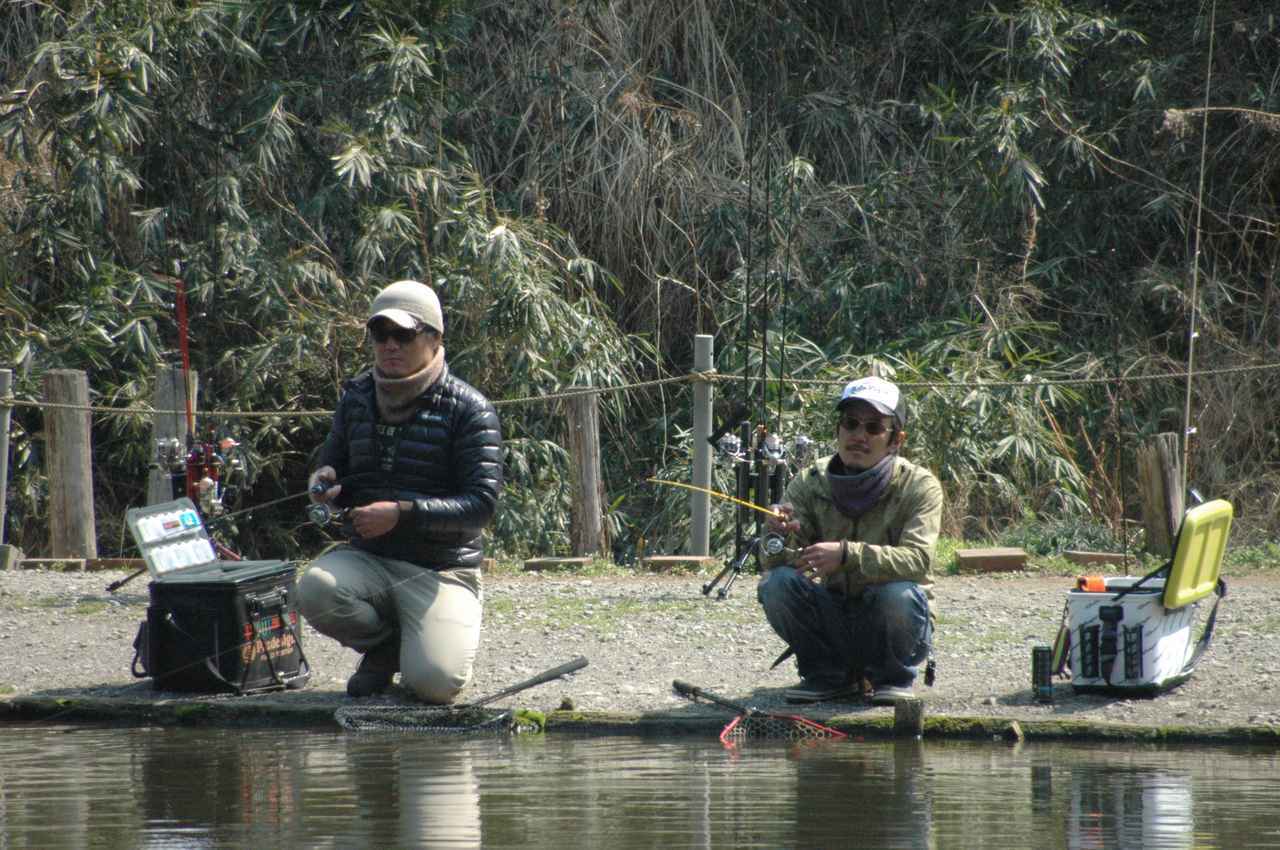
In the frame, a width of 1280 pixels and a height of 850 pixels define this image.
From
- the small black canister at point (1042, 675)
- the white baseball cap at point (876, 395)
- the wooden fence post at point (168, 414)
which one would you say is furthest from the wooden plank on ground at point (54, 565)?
the small black canister at point (1042, 675)

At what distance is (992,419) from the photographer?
11.5 metres

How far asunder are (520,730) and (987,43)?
31.3ft

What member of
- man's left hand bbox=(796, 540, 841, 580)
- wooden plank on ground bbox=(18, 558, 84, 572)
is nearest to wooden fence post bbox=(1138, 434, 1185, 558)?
man's left hand bbox=(796, 540, 841, 580)

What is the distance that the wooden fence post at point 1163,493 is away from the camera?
8992 mm

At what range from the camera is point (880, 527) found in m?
5.74

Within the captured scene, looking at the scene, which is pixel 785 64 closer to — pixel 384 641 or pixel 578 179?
pixel 578 179

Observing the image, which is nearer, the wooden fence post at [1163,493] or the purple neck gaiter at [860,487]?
the purple neck gaiter at [860,487]

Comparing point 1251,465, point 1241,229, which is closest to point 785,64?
point 1241,229

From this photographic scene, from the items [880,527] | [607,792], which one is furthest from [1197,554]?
[607,792]

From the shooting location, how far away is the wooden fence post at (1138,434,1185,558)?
8992 mm

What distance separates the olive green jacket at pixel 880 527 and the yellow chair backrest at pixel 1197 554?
2.52ft

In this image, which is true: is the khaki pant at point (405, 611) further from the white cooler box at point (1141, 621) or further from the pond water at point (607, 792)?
the white cooler box at point (1141, 621)

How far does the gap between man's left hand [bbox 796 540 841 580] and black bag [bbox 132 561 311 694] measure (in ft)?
5.91

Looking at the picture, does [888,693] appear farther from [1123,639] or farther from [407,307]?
[407,307]
